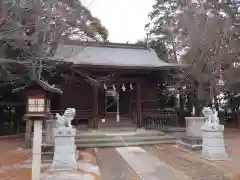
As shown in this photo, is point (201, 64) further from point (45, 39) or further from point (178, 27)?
point (45, 39)

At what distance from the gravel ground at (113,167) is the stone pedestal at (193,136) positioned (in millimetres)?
2695

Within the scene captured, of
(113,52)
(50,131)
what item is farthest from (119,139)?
(113,52)

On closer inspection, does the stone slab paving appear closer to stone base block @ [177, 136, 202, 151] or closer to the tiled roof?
stone base block @ [177, 136, 202, 151]

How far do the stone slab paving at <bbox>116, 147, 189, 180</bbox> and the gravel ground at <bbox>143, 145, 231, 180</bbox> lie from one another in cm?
25

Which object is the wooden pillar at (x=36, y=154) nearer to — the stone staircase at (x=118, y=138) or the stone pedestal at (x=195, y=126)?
the stone staircase at (x=118, y=138)

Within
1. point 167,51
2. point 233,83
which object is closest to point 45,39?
point 233,83

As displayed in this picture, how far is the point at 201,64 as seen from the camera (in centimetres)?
1304

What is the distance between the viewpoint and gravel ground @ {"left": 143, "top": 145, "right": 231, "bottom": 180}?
5.68m

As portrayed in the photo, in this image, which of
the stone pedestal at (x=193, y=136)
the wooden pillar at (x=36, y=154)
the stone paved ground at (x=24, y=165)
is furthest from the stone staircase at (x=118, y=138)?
the wooden pillar at (x=36, y=154)

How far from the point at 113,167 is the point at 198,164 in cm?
244

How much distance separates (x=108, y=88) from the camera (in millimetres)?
13352

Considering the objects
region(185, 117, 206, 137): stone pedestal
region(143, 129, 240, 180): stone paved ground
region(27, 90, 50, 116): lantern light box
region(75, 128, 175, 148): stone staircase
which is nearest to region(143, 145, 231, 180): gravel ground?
region(143, 129, 240, 180): stone paved ground

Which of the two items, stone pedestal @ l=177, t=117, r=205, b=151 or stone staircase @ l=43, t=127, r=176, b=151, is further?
stone staircase @ l=43, t=127, r=176, b=151

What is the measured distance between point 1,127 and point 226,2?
1882 centimetres
